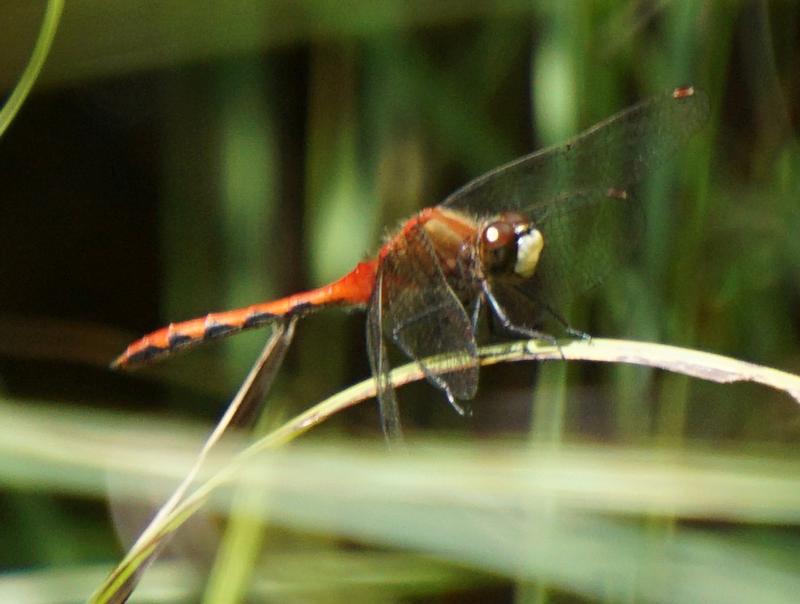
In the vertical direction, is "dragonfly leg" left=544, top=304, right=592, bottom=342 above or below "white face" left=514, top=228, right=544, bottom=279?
below

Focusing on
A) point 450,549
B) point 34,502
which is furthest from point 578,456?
point 34,502

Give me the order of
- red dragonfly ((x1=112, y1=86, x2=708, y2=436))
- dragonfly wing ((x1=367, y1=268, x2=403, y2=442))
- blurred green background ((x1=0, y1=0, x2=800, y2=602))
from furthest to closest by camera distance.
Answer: red dragonfly ((x1=112, y1=86, x2=708, y2=436)) → blurred green background ((x1=0, y1=0, x2=800, y2=602)) → dragonfly wing ((x1=367, y1=268, x2=403, y2=442))

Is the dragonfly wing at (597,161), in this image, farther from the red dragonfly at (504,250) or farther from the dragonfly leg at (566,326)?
the dragonfly leg at (566,326)

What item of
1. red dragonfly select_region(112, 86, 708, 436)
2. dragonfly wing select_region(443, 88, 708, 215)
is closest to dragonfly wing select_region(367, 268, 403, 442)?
red dragonfly select_region(112, 86, 708, 436)

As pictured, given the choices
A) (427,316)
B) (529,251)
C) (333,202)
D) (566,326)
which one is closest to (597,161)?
(529,251)

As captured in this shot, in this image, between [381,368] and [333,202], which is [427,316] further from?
[333,202]

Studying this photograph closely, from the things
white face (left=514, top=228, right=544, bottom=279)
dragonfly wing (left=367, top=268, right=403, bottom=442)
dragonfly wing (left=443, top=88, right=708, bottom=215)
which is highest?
dragonfly wing (left=443, top=88, right=708, bottom=215)

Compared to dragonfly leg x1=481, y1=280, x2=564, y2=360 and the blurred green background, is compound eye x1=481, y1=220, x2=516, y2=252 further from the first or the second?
the blurred green background
